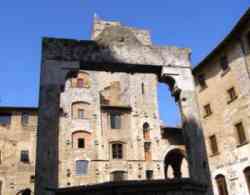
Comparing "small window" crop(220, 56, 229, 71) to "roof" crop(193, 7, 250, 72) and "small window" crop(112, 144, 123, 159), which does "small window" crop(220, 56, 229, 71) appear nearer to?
"roof" crop(193, 7, 250, 72)

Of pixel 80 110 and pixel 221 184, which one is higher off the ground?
pixel 80 110

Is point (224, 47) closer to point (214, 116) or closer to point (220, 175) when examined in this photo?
point (214, 116)

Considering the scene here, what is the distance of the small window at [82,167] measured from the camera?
22625mm

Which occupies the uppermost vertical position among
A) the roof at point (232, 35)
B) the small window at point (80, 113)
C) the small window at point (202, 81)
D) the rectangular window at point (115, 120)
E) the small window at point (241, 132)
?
the roof at point (232, 35)

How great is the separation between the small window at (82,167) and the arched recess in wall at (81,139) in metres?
1.26

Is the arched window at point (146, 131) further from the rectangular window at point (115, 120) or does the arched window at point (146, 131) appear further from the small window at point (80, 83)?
the small window at point (80, 83)

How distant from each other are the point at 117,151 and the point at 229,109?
10.4 m

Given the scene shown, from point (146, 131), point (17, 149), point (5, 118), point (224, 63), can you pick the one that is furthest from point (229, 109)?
point (5, 118)

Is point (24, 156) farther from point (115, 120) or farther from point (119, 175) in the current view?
point (115, 120)

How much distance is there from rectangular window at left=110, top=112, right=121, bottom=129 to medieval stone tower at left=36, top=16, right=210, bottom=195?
0.09 meters

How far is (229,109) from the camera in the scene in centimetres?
1708

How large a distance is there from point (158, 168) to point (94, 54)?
16.7 m

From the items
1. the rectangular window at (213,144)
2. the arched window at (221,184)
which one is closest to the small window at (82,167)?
the rectangular window at (213,144)

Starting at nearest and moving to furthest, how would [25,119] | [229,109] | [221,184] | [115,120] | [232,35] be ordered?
[232,35], [229,109], [221,184], [25,119], [115,120]
